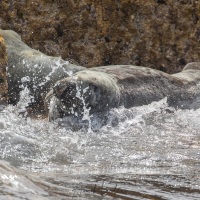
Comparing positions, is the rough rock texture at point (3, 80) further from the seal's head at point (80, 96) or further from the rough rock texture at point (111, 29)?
the rough rock texture at point (111, 29)

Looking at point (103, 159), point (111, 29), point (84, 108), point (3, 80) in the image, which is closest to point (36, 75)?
point (3, 80)

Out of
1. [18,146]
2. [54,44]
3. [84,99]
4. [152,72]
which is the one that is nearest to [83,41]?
[54,44]

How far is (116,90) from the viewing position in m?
6.77

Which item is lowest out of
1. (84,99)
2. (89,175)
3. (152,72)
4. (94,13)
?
(89,175)

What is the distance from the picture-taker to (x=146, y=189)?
360cm

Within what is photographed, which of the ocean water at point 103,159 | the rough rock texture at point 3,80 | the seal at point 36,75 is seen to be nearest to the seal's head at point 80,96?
the ocean water at point 103,159

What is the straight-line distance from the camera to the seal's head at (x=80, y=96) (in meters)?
6.08

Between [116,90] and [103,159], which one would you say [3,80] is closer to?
[116,90]

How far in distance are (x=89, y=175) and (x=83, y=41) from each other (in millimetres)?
6059

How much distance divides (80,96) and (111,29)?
3900 millimetres

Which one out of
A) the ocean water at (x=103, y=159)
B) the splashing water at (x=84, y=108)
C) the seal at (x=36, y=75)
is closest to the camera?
the ocean water at (x=103, y=159)

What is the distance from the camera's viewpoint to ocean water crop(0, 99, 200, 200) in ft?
10.9

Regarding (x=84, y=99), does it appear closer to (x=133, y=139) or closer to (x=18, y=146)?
(x=133, y=139)

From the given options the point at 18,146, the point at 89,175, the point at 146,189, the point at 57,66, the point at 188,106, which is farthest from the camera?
the point at 188,106
